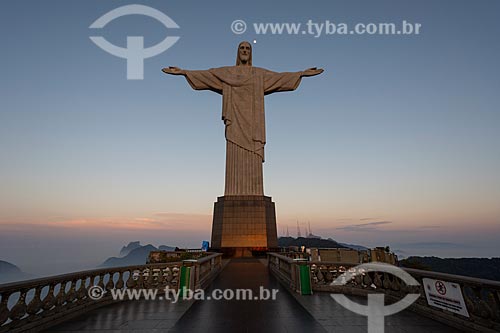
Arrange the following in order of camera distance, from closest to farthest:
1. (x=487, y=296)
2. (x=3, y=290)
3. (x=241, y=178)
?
(x=3, y=290) → (x=487, y=296) → (x=241, y=178)

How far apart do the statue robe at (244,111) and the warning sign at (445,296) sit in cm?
1607

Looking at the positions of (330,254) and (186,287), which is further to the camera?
(330,254)

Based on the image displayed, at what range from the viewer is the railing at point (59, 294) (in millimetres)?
4938

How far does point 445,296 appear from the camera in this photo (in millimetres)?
5824

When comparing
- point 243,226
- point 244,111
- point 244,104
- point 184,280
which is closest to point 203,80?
point 244,104

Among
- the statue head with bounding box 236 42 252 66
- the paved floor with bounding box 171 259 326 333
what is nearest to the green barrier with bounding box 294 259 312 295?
the paved floor with bounding box 171 259 326 333

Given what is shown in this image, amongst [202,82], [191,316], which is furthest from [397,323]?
[202,82]

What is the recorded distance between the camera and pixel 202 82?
23141 mm

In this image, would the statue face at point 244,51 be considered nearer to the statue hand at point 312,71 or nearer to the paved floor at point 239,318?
the statue hand at point 312,71

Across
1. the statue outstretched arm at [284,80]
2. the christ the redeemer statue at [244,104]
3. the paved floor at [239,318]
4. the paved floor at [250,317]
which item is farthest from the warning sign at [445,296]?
the statue outstretched arm at [284,80]

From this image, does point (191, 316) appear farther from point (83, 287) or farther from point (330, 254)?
point (330, 254)

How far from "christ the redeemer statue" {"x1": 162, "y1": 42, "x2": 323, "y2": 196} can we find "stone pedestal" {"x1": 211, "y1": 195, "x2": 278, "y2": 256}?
2.98 feet

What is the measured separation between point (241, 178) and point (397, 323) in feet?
55.3

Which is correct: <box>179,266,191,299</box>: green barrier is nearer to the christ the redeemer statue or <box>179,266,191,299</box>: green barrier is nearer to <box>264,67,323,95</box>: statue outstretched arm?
the christ the redeemer statue
